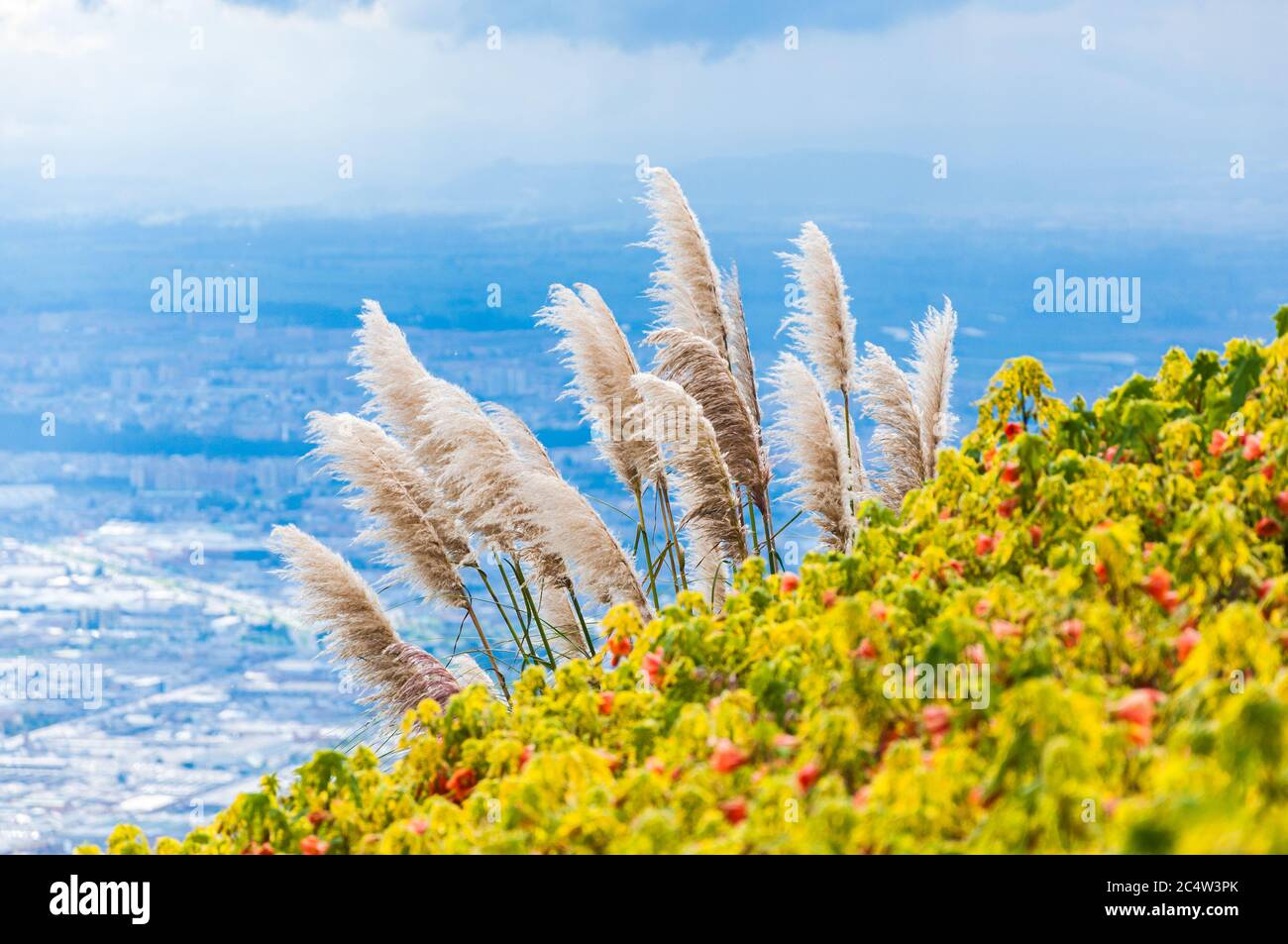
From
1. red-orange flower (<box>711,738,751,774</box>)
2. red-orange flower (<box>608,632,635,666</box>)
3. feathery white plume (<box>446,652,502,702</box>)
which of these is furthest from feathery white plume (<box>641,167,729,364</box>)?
red-orange flower (<box>711,738,751,774</box>)

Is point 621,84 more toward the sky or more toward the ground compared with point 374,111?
more toward the ground

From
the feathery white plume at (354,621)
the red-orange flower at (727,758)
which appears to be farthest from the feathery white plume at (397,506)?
the red-orange flower at (727,758)

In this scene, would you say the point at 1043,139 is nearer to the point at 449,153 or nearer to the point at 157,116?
the point at 449,153

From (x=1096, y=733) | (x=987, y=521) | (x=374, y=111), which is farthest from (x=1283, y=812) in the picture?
(x=374, y=111)

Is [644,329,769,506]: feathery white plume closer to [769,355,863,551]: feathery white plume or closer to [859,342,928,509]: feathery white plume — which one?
[769,355,863,551]: feathery white plume

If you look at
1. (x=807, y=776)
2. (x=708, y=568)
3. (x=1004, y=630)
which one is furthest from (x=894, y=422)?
(x=807, y=776)

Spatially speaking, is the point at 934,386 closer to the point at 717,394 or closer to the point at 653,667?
the point at 717,394

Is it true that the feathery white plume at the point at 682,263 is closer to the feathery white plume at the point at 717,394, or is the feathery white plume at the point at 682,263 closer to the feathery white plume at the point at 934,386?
the feathery white plume at the point at 717,394
